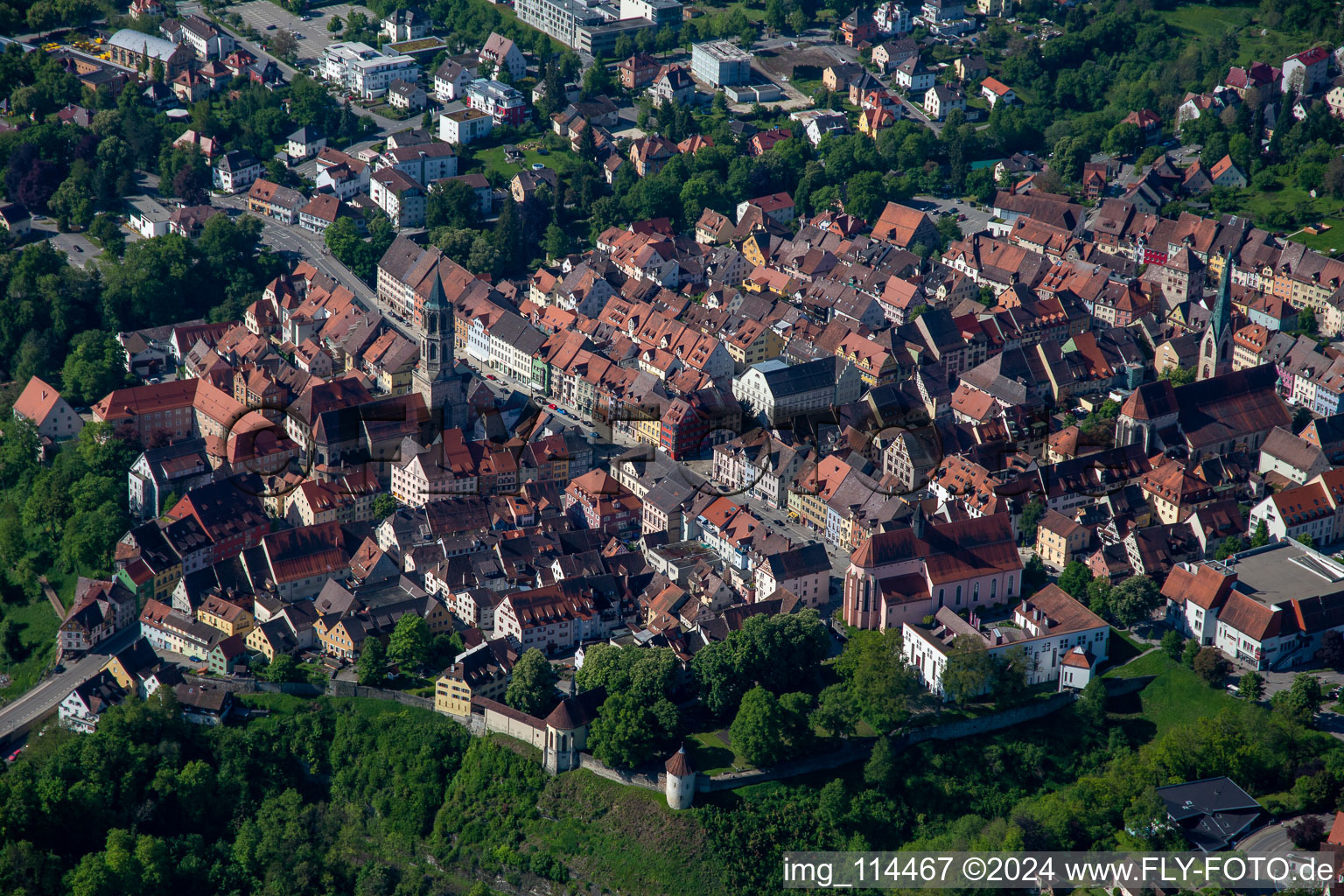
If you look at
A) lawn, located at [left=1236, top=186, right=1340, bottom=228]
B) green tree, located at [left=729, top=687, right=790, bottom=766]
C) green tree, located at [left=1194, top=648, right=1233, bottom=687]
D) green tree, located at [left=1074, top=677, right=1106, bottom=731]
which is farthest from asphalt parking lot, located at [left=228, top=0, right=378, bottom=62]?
green tree, located at [left=1194, top=648, right=1233, bottom=687]

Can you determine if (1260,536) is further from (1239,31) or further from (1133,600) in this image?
(1239,31)

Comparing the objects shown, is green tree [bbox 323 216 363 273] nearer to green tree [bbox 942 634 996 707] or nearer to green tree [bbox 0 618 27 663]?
green tree [bbox 0 618 27 663]

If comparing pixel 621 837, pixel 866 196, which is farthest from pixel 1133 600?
pixel 866 196

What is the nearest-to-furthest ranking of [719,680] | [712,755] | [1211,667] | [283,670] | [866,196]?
1. [712,755]
2. [719,680]
3. [1211,667]
4. [283,670]
5. [866,196]

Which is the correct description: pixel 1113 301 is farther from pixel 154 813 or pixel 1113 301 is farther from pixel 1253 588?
pixel 154 813

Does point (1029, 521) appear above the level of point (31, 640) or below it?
above

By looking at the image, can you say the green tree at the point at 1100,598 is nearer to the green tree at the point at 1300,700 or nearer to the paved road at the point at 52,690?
the green tree at the point at 1300,700
